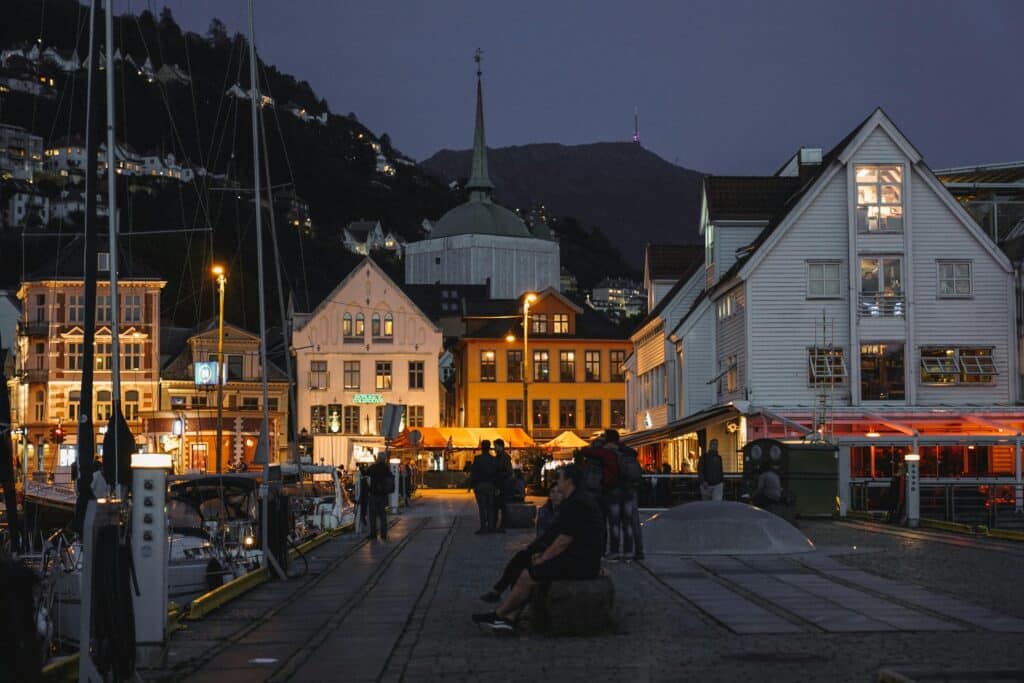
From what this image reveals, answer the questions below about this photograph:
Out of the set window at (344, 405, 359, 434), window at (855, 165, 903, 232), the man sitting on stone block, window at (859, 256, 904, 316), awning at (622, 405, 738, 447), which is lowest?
the man sitting on stone block

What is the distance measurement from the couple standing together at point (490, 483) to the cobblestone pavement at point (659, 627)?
25.1 ft

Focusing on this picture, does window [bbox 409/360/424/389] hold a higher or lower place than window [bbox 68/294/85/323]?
lower

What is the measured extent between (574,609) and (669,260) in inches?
2393

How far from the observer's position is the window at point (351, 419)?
98.1m

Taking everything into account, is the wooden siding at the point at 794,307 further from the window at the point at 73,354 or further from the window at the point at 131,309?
the window at the point at 73,354

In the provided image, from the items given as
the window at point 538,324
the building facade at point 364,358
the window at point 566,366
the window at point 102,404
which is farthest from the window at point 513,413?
the window at point 102,404

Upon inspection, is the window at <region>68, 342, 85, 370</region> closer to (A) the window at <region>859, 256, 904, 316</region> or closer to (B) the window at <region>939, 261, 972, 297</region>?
(A) the window at <region>859, 256, 904, 316</region>

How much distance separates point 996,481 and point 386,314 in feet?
218

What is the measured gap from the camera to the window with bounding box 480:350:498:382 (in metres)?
105

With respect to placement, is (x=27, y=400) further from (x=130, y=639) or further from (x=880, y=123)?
(x=130, y=639)

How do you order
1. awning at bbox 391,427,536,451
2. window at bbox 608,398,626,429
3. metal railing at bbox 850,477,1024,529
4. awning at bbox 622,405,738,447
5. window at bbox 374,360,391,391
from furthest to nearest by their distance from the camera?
window at bbox 608,398,626,429 → window at bbox 374,360,391,391 → awning at bbox 391,427,536,451 → awning at bbox 622,405,738,447 → metal railing at bbox 850,477,1024,529

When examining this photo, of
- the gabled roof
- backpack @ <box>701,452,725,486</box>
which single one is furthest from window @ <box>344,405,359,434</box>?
backpack @ <box>701,452,725,486</box>

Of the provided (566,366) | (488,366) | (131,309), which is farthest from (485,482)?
(131,309)

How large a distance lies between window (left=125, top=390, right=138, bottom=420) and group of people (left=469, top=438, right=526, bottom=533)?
68.8 m
